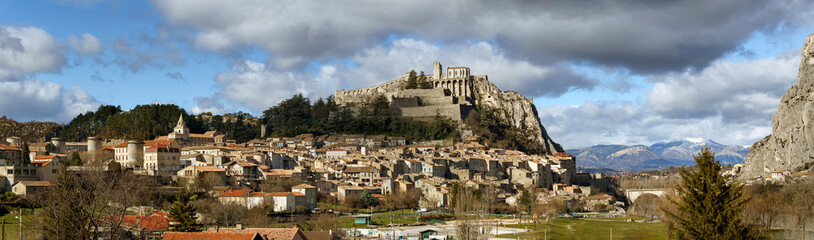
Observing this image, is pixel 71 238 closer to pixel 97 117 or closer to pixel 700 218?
pixel 700 218

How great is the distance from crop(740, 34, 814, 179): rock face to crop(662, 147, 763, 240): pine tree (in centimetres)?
7884

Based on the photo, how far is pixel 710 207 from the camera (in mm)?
23812

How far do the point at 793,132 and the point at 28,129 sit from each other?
108435 millimetres

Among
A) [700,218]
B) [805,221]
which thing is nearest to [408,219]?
[805,221]

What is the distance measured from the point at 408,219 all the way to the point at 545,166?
36016 mm

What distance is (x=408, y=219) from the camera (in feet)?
217

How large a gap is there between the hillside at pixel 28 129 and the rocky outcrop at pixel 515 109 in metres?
67.6

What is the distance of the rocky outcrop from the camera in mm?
121438

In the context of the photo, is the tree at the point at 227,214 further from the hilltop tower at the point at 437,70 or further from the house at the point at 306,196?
the hilltop tower at the point at 437,70

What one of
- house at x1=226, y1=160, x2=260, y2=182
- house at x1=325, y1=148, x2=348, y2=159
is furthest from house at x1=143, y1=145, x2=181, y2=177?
house at x1=325, y1=148, x2=348, y2=159

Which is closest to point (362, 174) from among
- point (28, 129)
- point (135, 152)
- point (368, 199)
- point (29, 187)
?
point (368, 199)

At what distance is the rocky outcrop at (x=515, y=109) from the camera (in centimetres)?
12144

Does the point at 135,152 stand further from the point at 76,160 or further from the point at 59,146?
the point at 59,146

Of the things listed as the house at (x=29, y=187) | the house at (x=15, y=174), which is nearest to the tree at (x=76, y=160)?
the house at (x=15, y=174)
